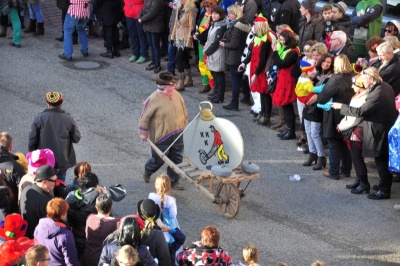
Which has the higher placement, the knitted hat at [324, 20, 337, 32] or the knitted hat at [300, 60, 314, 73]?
the knitted hat at [324, 20, 337, 32]

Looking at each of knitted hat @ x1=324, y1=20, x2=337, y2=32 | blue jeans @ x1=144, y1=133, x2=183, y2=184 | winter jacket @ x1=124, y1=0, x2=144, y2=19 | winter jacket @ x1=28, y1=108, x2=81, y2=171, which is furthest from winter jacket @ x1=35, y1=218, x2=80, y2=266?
winter jacket @ x1=124, y1=0, x2=144, y2=19

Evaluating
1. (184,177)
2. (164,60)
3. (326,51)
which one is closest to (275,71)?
(326,51)

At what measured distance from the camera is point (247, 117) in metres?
14.5

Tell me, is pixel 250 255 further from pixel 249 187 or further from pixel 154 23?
pixel 154 23

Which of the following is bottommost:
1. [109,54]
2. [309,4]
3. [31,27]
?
[31,27]

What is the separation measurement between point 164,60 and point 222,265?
936cm

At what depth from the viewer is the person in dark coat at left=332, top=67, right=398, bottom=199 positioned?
1139 cm

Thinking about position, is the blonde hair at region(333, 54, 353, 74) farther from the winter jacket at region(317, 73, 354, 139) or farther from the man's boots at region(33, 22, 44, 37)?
the man's boots at region(33, 22, 44, 37)

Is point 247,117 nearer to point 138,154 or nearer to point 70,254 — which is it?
point 138,154

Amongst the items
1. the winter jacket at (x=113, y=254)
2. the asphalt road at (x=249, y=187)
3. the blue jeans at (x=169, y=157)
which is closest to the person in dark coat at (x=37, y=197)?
the winter jacket at (x=113, y=254)

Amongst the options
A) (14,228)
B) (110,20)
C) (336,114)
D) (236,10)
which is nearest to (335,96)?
(336,114)

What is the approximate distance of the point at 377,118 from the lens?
1155cm

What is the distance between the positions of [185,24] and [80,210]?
7.06m

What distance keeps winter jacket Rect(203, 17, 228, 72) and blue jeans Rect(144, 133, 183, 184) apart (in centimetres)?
312
